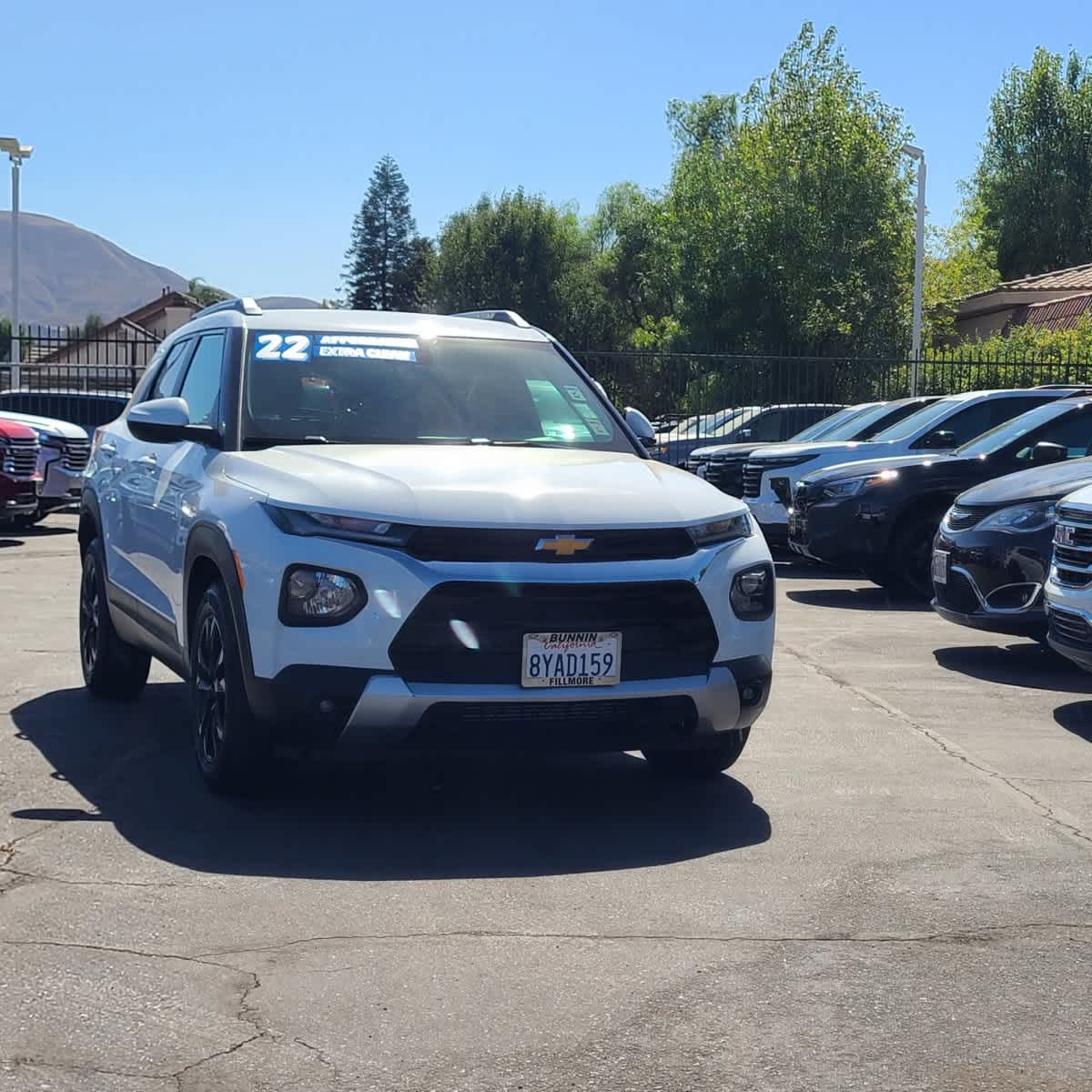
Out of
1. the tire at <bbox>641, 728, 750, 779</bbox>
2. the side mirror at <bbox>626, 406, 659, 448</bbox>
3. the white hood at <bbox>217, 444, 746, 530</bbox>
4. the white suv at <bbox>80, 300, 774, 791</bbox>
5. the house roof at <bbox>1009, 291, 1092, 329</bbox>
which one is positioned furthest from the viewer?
the house roof at <bbox>1009, 291, 1092, 329</bbox>

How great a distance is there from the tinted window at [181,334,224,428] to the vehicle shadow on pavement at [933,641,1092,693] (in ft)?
15.4

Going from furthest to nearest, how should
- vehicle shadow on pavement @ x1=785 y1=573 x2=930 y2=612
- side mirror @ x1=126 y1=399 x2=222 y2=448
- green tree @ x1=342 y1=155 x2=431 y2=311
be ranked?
1. green tree @ x1=342 y1=155 x2=431 y2=311
2. vehicle shadow on pavement @ x1=785 y1=573 x2=930 y2=612
3. side mirror @ x1=126 y1=399 x2=222 y2=448

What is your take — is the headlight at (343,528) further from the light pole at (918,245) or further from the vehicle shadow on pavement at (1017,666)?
the light pole at (918,245)

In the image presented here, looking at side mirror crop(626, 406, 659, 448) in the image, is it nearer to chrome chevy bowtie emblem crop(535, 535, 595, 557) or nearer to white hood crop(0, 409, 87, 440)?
chrome chevy bowtie emblem crop(535, 535, 595, 557)

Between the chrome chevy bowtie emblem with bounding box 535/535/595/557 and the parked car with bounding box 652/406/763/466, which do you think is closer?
the chrome chevy bowtie emblem with bounding box 535/535/595/557

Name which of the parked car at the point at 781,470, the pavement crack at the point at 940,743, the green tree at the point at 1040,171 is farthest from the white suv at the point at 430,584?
the green tree at the point at 1040,171

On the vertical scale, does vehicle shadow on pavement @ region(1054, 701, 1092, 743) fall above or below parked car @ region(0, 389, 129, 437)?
below

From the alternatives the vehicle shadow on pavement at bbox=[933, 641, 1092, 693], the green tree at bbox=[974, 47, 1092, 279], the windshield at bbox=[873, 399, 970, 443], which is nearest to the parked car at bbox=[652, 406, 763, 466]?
the windshield at bbox=[873, 399, 970, 443]

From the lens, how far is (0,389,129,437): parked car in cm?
2586

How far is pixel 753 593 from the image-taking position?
6.04 metres

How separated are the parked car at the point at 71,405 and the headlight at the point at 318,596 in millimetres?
20790

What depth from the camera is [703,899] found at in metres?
5.00

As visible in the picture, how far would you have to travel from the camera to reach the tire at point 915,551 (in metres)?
13.8

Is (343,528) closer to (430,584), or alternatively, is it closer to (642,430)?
(430,584)
